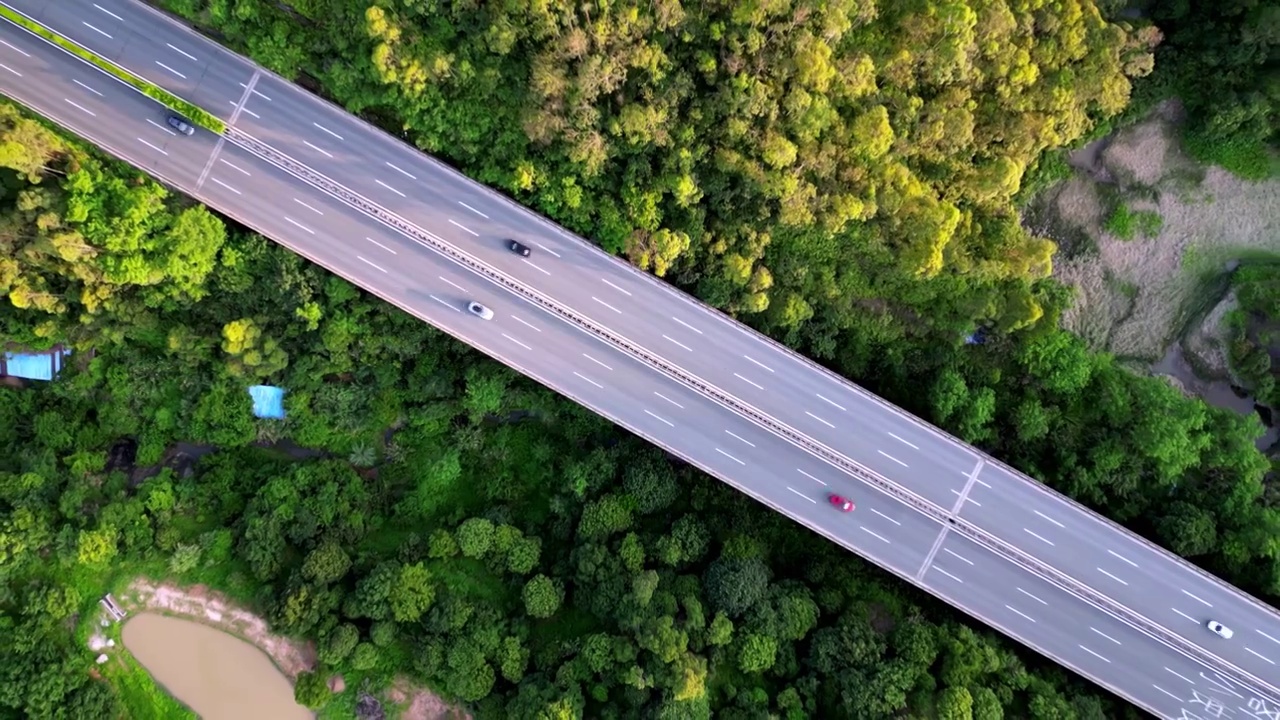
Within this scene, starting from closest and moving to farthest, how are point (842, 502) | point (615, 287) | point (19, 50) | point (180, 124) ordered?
point (19, 50), point (180, 124), point (615, 287), point (842, 502)

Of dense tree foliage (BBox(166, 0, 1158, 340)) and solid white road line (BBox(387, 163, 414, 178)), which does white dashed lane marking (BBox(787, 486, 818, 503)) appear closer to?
dense tree foliage (BBox(166, 0, 1158, 340))

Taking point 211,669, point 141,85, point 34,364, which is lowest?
point 211,669

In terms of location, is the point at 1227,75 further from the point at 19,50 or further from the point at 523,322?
the point at 19,50

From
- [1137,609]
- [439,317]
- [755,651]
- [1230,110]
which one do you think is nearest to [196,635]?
[439,317]

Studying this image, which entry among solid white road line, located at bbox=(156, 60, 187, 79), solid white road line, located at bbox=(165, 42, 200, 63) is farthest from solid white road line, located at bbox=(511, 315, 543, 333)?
solid white road line, located at bbox=(165, 42, 200, 63)

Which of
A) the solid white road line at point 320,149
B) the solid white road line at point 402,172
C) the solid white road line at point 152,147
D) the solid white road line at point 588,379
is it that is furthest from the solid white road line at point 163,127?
the solid white road line at point 588,379

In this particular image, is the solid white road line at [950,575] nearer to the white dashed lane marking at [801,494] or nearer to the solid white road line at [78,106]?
the white dashed lane marking at [801,494]

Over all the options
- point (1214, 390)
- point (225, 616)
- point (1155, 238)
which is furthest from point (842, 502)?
point (225, 616)
